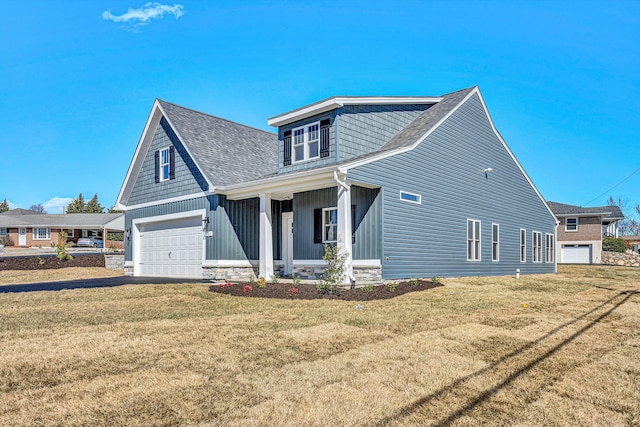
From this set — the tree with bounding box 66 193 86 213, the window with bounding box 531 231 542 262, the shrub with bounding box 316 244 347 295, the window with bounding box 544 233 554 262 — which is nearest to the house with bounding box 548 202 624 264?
the window with bounding box 544 233 554 262

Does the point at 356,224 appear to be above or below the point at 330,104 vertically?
below

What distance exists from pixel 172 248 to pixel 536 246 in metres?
17.8

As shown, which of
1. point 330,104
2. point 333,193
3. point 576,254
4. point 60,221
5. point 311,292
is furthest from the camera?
point 60,221

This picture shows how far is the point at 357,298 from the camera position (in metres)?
9.72

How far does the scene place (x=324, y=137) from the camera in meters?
14.1

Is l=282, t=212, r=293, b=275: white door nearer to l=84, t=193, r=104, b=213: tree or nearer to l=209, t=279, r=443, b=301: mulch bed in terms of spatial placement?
l=209, t=279, r=443, b=301: mulch bed

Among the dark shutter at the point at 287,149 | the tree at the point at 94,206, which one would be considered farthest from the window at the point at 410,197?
the tree at the point at 94,206

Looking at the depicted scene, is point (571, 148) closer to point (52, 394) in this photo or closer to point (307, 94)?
point (307, 94)

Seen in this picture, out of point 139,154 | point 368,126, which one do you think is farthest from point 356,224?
point 139,154

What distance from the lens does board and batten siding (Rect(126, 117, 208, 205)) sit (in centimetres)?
1648

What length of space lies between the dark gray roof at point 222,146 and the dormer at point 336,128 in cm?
237

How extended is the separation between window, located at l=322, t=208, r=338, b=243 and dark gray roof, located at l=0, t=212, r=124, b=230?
41214 millimetres

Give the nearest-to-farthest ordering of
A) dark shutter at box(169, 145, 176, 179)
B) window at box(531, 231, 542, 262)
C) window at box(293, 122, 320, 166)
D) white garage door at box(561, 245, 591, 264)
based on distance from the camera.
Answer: window at box(293, 122, 320, 166), dark shutter at box(169, 145, 176, 179), window at box(531, 231, 542, 262), white garage door at box(561, 245, 591, 264)

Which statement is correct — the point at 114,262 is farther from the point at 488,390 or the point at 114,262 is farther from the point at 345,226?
the point at 488,390
